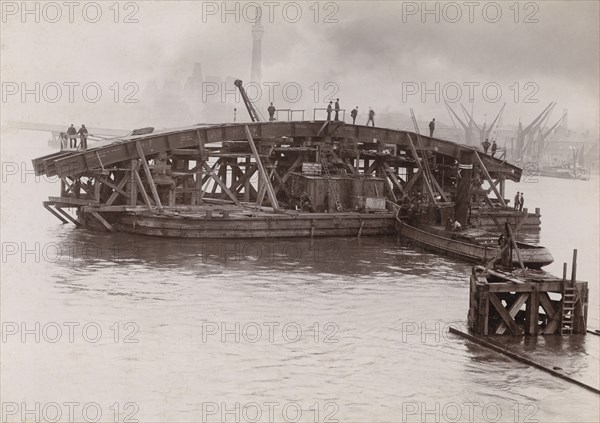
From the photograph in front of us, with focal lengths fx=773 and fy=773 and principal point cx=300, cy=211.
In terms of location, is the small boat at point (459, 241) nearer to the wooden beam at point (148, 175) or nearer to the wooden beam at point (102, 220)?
the wooden beam at point (148, 175)

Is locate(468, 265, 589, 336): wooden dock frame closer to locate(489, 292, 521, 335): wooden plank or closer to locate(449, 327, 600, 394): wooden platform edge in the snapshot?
locate(489, 292, 521, 335): wooden plank

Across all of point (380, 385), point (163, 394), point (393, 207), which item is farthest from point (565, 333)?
point (393, 207)

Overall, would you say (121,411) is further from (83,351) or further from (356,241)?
(356,241)

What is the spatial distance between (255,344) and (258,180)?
20344 millimetres

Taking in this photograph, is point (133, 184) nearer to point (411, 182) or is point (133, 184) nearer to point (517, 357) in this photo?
point (411, 182)

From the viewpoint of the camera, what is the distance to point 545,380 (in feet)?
48.2

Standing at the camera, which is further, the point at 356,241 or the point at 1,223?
the point at 1,223

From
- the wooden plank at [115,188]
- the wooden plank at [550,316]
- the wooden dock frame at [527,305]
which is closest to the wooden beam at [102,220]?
the wooden plank at [115,188]

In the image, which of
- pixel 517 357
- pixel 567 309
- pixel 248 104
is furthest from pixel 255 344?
pixel 248 104

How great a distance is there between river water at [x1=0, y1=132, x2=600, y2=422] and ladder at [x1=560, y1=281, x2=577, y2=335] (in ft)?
1.62

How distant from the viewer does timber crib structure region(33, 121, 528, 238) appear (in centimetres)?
3147

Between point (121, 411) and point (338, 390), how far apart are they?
3884 millimetres

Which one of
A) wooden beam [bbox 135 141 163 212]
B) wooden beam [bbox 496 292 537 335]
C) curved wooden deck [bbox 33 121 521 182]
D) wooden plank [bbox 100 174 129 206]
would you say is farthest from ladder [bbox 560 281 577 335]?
curved wooden deck [bbox 33 121 521 182]

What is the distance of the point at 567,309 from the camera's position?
1748cm
